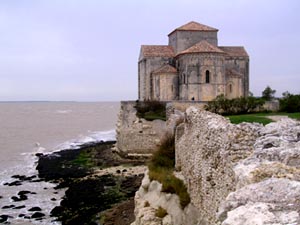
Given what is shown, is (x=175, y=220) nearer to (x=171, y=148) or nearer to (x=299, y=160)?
(x=171, y=148)

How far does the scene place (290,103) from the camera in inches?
1072

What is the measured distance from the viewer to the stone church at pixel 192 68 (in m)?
37.5

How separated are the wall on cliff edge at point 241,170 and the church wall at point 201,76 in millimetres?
25937

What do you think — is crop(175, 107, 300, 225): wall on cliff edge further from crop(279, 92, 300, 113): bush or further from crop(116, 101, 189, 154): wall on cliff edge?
crop(116, 101, 189, 154): wall on cliff edge

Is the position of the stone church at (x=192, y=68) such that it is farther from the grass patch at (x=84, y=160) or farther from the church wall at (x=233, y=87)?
the grass patch at (x=84, y=160)

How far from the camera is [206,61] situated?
1471 inches

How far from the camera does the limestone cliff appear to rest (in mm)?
3014

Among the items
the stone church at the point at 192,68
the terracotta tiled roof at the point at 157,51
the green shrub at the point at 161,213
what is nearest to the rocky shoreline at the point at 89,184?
the green shrub at the point at 161,213

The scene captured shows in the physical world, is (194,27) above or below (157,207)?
above

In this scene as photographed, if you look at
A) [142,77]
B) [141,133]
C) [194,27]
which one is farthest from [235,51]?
[141,133]

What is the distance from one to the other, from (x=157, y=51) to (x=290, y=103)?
17464 millimetres

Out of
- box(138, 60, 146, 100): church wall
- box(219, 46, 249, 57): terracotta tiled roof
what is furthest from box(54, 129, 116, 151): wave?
box(219, 46, 249, 57): terracotta tiled roof

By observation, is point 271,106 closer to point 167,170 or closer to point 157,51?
point 157,51

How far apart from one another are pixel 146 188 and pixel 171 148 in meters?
2.26
